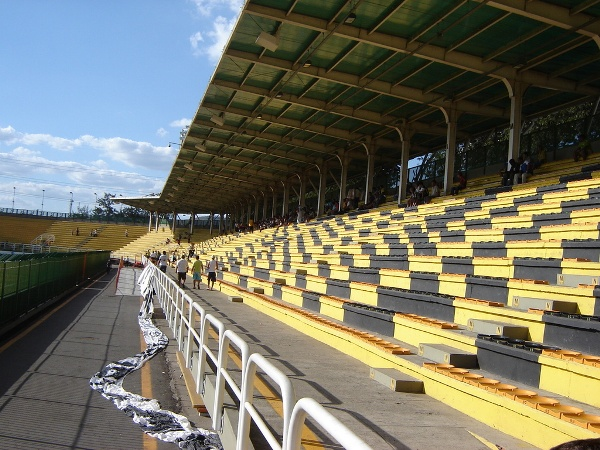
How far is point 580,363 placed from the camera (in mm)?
4023

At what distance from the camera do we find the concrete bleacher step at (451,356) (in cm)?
511

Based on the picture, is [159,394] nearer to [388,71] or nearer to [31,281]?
[31,281]

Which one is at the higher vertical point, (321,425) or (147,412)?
(321,425)

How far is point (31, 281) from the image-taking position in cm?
1510

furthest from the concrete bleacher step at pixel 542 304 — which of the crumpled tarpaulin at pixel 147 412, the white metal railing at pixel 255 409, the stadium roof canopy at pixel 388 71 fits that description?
the stadium roof canopy at pixel 388 71

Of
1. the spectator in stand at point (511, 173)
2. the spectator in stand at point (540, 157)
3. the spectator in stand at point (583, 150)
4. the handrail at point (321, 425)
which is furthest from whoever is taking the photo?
the spectator in stand at point (540, 157)

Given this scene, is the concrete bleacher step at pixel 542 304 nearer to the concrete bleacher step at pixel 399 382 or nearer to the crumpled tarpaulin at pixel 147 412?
the concrete bleacher step at pixel 399 382

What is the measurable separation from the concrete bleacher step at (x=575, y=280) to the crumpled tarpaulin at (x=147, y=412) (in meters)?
3.81

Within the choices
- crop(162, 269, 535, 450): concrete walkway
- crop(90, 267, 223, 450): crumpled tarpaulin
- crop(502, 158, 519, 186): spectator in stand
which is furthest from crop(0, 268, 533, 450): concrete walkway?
crop(502, 158, 519, 186): spectator in stand

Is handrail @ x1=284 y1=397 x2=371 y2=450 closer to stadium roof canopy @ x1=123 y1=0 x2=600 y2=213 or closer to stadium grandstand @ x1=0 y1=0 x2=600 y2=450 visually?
stadium grandstand @ x1=0 y1=0 x2=600 y2=450

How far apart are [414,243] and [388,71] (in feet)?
28.8

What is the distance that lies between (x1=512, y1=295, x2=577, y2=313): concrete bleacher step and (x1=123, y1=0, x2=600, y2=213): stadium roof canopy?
9330mm

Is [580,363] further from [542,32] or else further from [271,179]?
[271,179]

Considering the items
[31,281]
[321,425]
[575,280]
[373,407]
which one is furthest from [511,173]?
[321,425]
